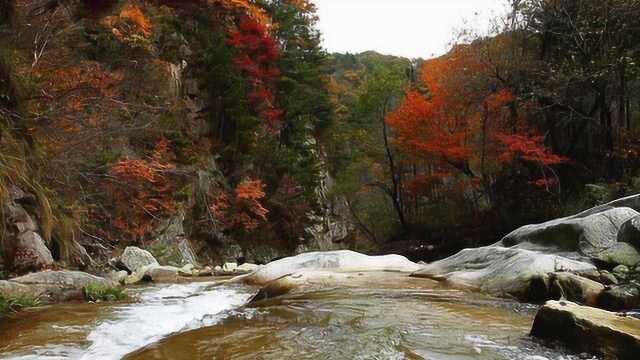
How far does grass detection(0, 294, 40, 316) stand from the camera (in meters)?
5.46

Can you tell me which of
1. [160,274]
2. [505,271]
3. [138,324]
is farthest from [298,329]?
[160,274]

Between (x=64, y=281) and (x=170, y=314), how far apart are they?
209cm

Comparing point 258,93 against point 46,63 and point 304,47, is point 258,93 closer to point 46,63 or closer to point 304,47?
point 304,47

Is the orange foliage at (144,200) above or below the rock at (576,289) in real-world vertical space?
above

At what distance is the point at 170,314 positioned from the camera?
605 centimetres

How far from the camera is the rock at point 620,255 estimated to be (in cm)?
684

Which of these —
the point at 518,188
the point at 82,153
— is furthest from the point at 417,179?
the point at 82,153

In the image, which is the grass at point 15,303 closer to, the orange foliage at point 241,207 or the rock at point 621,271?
the rock at point 621,271

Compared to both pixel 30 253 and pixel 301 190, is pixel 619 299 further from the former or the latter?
pixel 301 190

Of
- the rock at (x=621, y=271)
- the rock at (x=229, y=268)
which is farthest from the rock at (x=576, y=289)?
the rock at (x=229, y=268)

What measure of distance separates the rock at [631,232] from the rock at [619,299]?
1.56m

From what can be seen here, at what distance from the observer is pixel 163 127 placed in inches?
679

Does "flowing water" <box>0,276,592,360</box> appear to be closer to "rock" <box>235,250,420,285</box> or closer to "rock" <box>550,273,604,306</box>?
"rock" <box>550,273,604,306</box>

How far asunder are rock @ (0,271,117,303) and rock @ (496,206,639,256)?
7497mm
